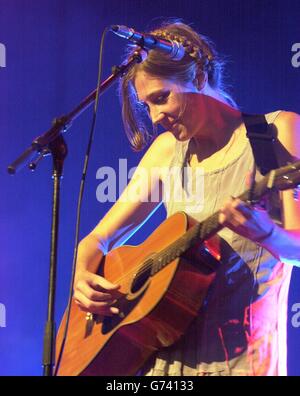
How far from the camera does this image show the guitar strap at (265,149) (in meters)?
1.78

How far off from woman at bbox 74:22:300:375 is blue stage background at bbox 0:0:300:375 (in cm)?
8

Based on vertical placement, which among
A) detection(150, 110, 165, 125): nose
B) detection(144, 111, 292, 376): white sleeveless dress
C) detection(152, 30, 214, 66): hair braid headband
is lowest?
detection(144, 111, 292, 376): white sleeveless dress

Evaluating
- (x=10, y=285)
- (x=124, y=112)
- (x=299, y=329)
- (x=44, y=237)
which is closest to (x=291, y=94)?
(x=124, y=112)

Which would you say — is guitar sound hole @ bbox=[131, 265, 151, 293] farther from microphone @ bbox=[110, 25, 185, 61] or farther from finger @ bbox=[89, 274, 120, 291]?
microphone @ bbox=[110, 25, 185, 61]

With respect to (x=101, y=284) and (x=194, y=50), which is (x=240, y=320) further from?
(x=194, y=50)

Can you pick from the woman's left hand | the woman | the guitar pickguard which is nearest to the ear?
the woman

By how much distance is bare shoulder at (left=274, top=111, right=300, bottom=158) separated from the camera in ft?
5.94

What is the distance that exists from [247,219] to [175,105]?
1.92 ft

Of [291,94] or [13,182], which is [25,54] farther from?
[291,94]

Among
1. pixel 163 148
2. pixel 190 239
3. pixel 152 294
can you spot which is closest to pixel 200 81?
pixel 163 148

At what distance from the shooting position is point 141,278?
1938mm

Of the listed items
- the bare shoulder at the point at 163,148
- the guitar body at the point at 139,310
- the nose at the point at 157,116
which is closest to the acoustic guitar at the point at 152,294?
the guitar body at the point at 139,310

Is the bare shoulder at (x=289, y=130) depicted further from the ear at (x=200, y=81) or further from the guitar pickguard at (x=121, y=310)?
the guitar pickguard at (x=121, y=310)
